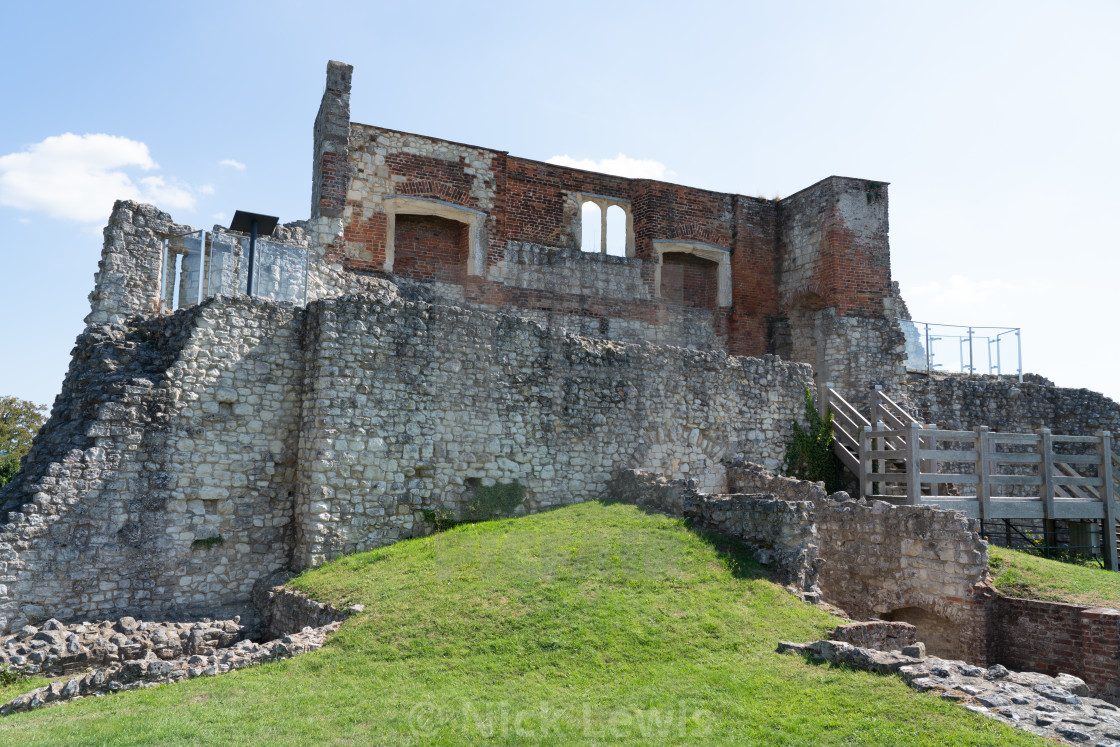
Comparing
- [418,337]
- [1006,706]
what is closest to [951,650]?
[1006,706]

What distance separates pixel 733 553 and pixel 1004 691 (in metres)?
4.08

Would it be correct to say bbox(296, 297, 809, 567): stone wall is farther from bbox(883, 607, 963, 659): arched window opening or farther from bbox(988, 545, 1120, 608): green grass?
bbox(988, 545, 1120, 608): green grass

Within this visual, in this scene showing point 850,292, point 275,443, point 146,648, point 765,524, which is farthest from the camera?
point 850,292

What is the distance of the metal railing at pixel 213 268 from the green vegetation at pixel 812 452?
9.69 meters

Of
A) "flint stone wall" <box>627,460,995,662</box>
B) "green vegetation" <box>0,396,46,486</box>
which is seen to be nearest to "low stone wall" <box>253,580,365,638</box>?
"flint stone wall" <box>627,460,995,662</box>

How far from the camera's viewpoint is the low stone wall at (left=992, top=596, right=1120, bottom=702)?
30.7ft

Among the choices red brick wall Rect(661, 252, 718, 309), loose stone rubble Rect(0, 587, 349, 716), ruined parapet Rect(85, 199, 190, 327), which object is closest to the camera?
loose stone rubble Rect(0, 587, 349, 716)

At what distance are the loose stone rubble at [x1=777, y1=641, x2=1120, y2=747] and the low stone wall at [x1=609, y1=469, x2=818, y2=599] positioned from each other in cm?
219

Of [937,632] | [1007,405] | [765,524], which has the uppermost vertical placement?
[1007,405]

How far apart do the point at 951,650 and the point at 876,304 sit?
471 inches

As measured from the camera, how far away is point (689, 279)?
22.6 meters

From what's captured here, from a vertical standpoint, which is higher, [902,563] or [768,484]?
[768,484]

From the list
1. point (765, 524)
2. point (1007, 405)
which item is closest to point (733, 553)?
point (765, 524)

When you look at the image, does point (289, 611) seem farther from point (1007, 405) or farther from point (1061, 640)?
point (1007, 405)
